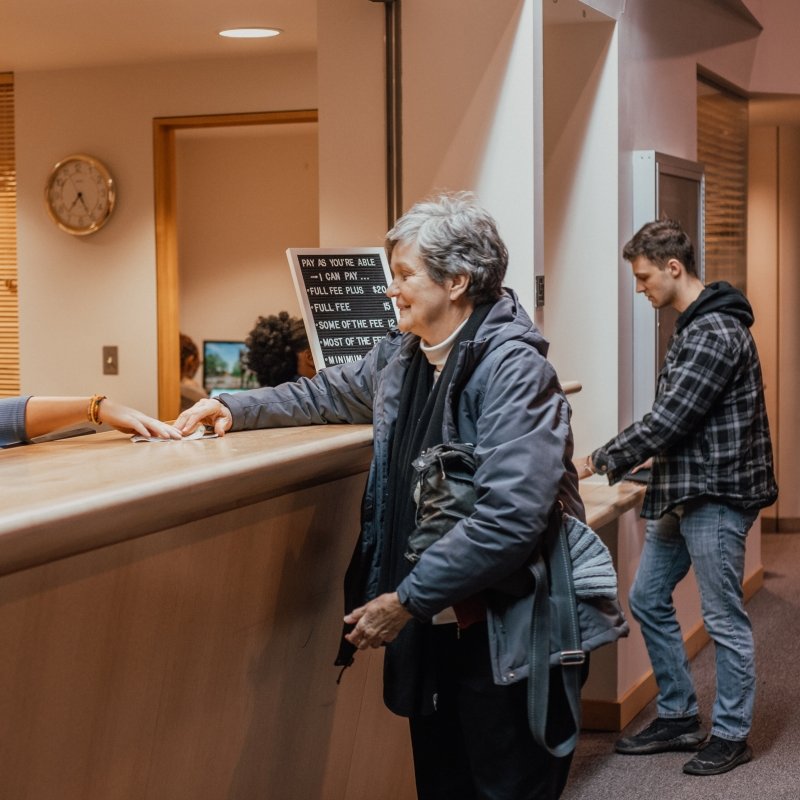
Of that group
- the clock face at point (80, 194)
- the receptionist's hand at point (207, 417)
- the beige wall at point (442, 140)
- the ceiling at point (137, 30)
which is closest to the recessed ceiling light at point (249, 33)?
the ceiling at point (137, 30)

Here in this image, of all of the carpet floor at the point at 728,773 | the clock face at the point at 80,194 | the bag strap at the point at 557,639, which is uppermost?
the clock face at the point at 80,194

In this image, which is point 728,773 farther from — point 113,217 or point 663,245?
point 113,217

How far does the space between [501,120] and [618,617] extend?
5.70 feet

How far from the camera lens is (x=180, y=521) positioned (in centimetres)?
213

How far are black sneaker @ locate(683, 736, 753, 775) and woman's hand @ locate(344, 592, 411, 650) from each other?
82.3 inches

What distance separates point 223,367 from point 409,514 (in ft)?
22.7

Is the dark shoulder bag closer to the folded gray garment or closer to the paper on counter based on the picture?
the folded gray garment

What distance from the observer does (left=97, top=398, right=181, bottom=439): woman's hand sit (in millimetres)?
2404

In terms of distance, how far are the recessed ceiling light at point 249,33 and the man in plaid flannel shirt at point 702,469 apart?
2.04 metres

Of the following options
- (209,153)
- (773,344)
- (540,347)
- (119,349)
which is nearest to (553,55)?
(540,347)

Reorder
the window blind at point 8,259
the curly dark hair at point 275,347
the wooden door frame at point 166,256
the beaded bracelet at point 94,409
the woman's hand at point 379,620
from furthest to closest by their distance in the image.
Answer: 1. the window blind at point 8,259
2. the wooden door frame at point 166,256
3. the curly dark hair at point 275,347
4. the beaded bracelet at point 94,409
5. the woman's hand at point 379,620

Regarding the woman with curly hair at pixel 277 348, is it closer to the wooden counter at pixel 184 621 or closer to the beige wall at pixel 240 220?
the wooden counter at pixel 184 621

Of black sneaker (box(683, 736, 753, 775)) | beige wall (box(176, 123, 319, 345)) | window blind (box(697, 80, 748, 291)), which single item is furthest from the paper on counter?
beige wall (box(176, 123, 319, 345))

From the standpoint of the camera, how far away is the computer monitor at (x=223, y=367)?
8852mm
